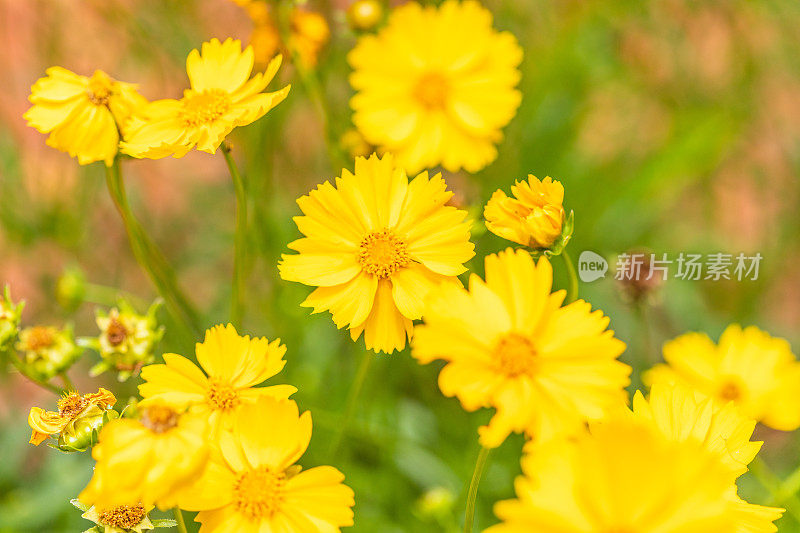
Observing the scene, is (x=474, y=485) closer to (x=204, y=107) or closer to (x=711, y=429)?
(x=711, y=429)

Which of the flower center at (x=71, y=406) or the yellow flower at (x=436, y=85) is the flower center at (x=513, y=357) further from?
the yellow flower at (x=436, y=85)

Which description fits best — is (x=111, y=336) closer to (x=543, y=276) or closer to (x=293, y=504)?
(x=293, y=504)

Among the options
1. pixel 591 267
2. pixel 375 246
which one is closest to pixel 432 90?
pixel 591 267

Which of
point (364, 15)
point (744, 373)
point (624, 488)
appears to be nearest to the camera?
point (624, 488)

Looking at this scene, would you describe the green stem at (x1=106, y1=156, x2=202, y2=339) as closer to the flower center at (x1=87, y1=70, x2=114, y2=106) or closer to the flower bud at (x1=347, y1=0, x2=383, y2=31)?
the flower center at (x1=87, y1=70, x2=114, y2=106)

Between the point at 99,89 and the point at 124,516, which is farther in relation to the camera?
the point at 99,89
